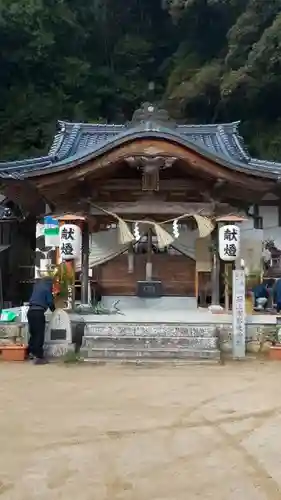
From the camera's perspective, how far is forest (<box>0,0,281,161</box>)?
928 inches

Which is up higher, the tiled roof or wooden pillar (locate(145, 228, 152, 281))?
the tiled roof

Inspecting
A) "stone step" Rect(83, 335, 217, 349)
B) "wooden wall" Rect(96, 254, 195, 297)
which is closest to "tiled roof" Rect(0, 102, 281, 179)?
"wooden wall" Rect(96, 254, 195, 297)

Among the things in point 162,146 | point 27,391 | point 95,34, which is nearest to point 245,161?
point 162,146

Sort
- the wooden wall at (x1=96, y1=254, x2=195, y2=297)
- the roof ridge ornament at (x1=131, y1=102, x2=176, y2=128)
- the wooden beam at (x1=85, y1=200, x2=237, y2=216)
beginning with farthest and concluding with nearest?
1. the roof ridge ornament at (x1=131, y1=102, x2=176, y2=128)
2. the wooden wall at (x1=96, y1=254, x2=195, y2=297)
3. the wooden beam at (x1=85, y1=200, x2=237, y2=216)

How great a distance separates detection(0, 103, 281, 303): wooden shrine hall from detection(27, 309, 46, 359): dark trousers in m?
2.29

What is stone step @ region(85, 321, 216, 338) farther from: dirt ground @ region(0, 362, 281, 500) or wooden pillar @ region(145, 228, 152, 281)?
wooden pillar @ region(145, 228, 152, 281)

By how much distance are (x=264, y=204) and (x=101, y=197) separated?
156 inches

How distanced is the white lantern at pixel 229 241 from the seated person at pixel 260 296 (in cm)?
120

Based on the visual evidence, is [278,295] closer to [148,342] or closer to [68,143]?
[148,342]

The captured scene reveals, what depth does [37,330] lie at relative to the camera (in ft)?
31.2

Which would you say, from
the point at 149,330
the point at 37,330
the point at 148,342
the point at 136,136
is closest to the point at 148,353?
the point at 148,342

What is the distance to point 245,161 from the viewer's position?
13992 millimetres

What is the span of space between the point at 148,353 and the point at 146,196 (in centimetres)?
470

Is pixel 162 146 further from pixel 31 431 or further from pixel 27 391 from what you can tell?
pixel 31 431
